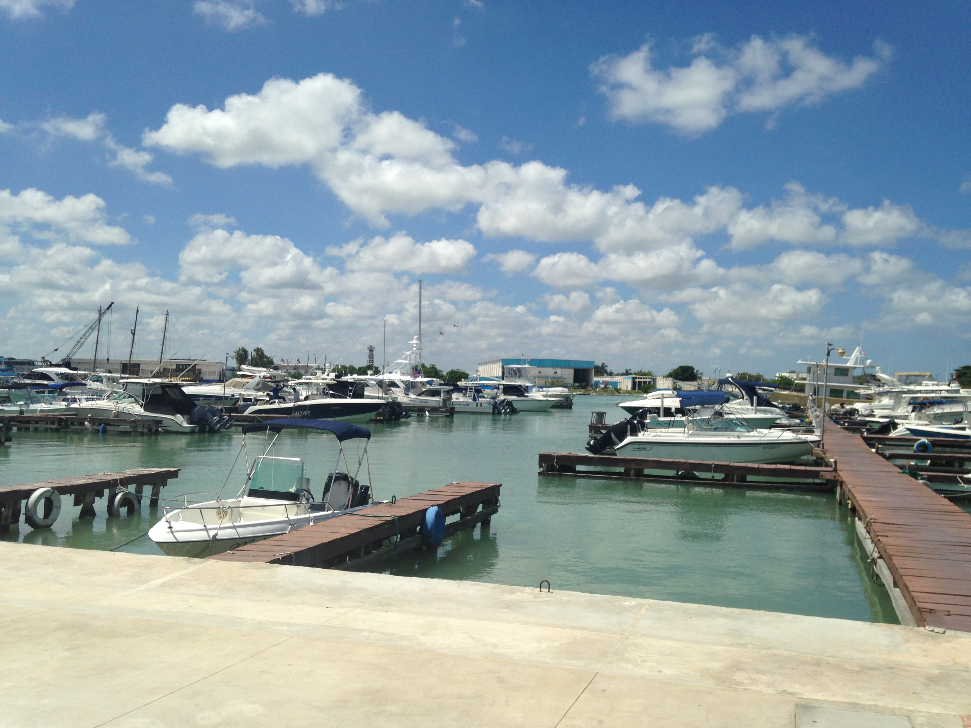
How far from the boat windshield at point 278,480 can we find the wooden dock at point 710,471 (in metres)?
14.0

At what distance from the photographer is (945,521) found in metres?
13.5

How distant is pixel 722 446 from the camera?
2766cm

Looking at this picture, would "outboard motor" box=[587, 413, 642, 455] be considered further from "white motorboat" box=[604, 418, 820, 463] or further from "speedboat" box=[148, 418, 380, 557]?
"speedboat" box=[148, 418, 380, 557]

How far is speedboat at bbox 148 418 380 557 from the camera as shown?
12070 mm

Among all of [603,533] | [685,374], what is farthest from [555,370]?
[603,533]

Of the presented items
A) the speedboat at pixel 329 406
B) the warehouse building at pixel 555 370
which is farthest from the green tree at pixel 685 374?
the speedboat at pixel 329 406

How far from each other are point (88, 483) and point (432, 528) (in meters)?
9.12

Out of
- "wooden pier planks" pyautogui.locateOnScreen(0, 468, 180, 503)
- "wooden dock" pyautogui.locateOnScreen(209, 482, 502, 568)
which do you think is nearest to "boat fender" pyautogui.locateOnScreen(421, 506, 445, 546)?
"wooden dock" pyautogui.locateOnScreen(209, 482, 502, 568)

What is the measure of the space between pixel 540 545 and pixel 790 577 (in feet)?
16.9

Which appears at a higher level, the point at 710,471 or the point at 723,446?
the point at 723,446

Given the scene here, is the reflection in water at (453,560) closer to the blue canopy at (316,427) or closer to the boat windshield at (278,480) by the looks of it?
the boat windshield at (278,480)

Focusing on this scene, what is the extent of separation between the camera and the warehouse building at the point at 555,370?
186 metres

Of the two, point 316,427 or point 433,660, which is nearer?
point 433,660

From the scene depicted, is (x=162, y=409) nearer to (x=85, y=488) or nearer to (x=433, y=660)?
(x=85, y=488)
